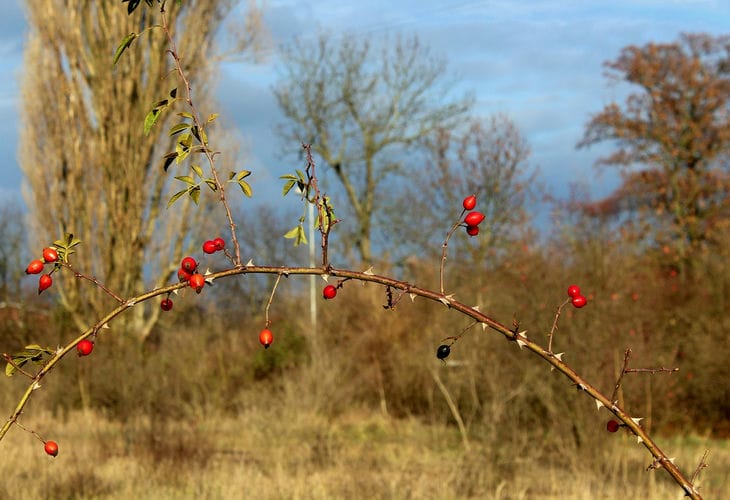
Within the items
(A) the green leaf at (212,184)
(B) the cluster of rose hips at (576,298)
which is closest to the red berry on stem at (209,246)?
(A) the green leaf at (212,184)

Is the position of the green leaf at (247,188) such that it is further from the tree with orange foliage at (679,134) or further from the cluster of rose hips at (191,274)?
the tree with orange foliage at (679,134)

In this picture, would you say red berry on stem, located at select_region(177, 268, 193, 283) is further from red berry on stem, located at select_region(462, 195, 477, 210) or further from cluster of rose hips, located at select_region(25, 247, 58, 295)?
red berry on stem, located at select_region(462, 195, 477, 210)

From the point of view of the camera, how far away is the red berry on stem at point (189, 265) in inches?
56.7

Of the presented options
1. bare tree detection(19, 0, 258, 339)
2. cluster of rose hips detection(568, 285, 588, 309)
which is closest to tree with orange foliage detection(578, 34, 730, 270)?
bare tree detection(19, 0, 258, 339)

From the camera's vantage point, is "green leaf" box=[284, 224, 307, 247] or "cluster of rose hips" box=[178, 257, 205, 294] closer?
"cluster of rose hips" box=[178, 257, 205, 294]

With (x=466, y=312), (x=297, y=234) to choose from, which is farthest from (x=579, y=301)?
(x=297, y=234)

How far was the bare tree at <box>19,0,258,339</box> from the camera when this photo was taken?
13.6 m

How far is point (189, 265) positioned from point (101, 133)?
12981 mm

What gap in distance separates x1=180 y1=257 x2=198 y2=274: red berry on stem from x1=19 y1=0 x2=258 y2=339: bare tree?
11.8 metres

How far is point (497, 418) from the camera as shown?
7.59 meters

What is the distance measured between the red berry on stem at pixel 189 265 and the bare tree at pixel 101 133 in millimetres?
11793

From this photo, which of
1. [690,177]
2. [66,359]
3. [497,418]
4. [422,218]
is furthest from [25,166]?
[690,177]

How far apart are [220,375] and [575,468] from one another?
24.1 feet

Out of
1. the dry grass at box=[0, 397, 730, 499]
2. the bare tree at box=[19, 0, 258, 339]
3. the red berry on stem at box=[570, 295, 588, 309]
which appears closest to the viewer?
the red berry on stem at box=[570, 295, 588, 309]
